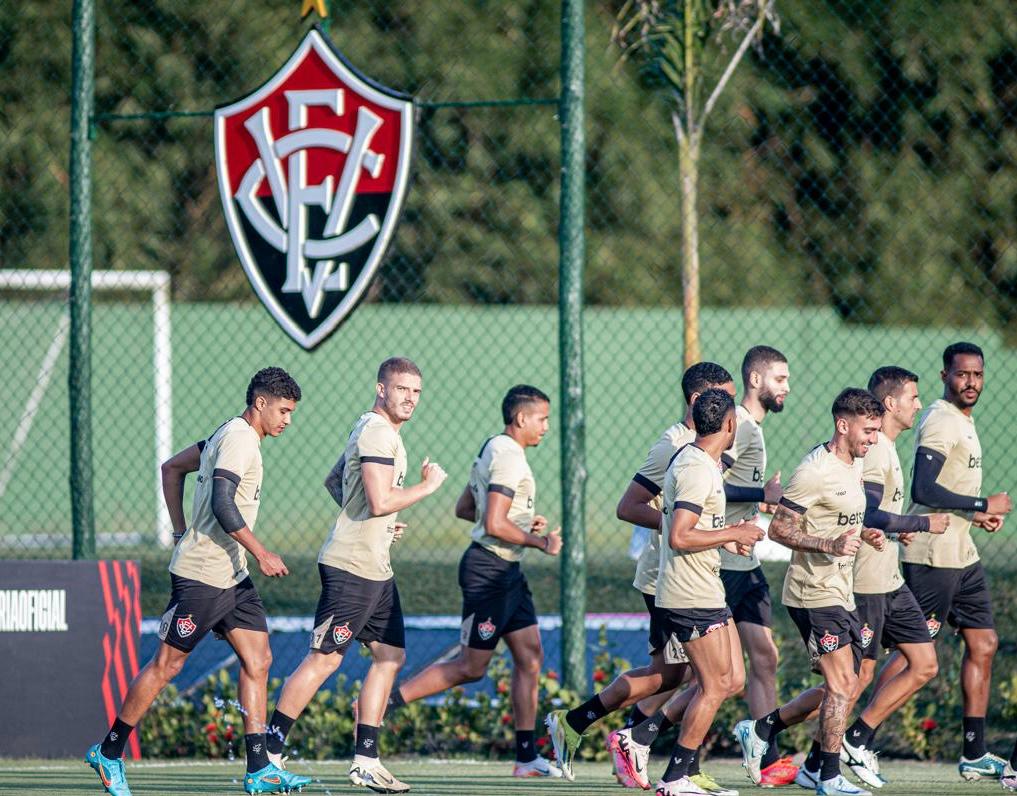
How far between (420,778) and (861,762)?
2.19 metres

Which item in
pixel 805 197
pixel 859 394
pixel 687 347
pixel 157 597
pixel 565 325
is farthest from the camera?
pixel 805 197

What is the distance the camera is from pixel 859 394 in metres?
7.17

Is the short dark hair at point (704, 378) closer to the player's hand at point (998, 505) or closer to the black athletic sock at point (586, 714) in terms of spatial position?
the player's hand at point (998, 505)

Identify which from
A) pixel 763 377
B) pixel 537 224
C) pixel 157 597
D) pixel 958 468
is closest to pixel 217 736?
pixel 763 377

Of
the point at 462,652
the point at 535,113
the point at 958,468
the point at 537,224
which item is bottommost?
the point at 462,652

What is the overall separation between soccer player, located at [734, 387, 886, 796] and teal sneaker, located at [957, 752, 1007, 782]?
42.9 inches

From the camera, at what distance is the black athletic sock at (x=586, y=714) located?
7816 mm

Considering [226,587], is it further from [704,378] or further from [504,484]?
[704,378]

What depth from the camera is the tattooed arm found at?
22.8ft

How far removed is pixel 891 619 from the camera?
7793 millimetres

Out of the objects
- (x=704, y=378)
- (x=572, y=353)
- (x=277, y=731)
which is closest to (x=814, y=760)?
(x=704, y=378)

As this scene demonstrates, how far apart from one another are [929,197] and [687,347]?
50.7ft

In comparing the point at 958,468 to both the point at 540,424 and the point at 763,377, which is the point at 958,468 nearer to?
the point at 763,377

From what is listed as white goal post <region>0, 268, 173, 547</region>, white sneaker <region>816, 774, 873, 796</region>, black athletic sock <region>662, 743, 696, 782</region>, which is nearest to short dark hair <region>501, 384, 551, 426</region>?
black athletic sock <region>662, 743, 696, 782</region>
